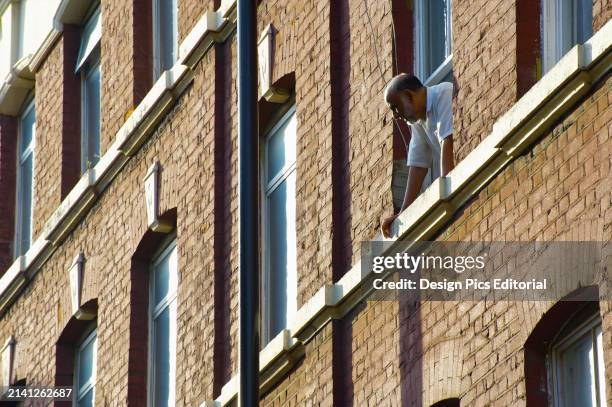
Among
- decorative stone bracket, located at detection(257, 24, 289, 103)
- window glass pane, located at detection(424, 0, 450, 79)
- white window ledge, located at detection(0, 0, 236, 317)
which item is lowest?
window glass pane, located at detection(424, 0, 450, 79)

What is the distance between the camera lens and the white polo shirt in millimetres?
15430

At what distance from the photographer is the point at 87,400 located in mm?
22484

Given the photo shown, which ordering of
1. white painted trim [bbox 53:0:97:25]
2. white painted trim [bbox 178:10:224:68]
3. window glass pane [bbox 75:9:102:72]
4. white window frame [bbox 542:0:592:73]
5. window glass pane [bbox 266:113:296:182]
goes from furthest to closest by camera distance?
white painted trim [bbox 53:0:97:25] → window glass pane [bbox 75:9:102:72] → white painted trim [bbox 178:10:224:68] → window glass pane [bbox 266:113:296:182] → white window frame [bbox 542:0:592:73]

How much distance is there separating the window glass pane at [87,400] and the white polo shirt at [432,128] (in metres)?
7.58

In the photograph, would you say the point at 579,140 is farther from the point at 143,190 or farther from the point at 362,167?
the point at 143,190

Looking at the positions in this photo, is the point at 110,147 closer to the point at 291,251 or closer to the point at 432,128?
the point at 291,251

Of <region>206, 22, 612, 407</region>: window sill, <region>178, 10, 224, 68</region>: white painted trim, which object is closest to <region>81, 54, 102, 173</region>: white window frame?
Result: <region>178, 10, 224, 68</region>: white painted trim

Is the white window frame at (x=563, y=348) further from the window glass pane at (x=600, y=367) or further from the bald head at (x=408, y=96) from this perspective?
the bald head at (x=408, y=96)

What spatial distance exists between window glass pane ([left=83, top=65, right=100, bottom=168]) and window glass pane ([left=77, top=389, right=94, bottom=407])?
98.3 inches

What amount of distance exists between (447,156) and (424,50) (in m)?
1.41

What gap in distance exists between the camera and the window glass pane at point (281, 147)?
59.9 ft

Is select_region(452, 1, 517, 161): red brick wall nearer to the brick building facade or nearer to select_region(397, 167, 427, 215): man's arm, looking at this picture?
the brick building facade

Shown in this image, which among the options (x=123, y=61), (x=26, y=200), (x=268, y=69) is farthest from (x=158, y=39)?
(x=26, y=200)

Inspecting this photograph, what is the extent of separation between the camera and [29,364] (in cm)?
2388
